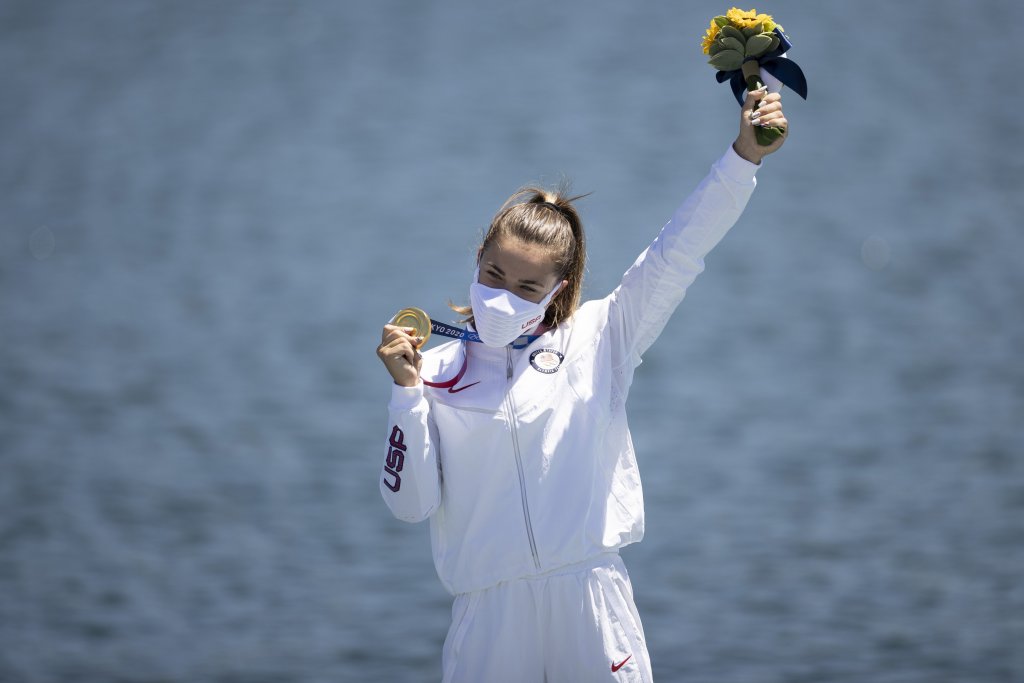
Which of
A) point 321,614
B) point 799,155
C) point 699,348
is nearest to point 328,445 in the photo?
point 321,614

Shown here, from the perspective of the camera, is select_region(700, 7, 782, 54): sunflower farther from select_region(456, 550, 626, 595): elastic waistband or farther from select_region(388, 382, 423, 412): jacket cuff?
select_region(456, 550, 626, 595): elastic waistband

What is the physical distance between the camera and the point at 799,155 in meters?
17.6

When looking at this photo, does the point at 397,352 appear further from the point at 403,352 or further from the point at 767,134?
the point at 767,134

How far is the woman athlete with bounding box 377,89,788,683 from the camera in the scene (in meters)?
3.04

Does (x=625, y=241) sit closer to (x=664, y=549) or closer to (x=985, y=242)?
(x=985, y=242)

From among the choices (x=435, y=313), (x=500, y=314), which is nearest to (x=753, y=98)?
(x=500, y=314)

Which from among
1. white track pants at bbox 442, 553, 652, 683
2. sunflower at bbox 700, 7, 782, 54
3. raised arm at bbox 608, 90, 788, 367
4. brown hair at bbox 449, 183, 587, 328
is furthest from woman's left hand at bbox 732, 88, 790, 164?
white track pants at bbox 442, 553, 652, 683

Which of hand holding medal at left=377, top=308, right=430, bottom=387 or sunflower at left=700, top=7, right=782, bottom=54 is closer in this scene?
hand holding medal at left=377, top=308, right=430, bottom=387

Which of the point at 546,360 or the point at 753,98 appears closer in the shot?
the point at 753,98

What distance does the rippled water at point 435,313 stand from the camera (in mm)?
7133

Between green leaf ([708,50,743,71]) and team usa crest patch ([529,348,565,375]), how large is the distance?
848 mm

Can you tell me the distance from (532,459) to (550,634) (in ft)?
1.46

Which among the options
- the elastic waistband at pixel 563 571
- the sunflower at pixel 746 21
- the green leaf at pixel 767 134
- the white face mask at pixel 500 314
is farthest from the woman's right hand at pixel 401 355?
the sunflower at pixel 746 21

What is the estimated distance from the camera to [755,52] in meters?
3.17
